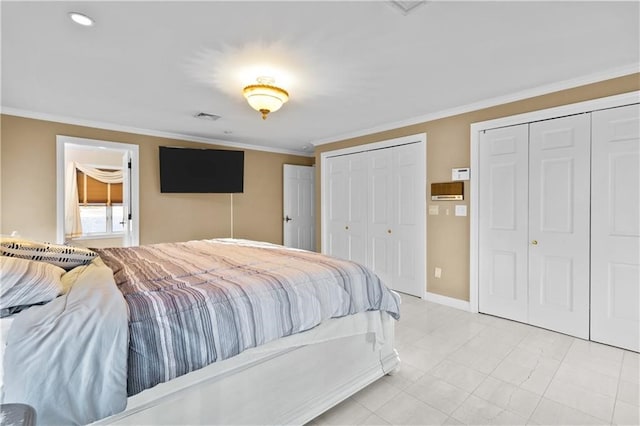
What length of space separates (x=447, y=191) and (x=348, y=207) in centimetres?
168

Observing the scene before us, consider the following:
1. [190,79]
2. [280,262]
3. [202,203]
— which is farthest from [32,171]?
[280,262]

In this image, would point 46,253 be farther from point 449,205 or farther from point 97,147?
point 449,205

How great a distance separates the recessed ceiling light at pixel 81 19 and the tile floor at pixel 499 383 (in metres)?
2.70

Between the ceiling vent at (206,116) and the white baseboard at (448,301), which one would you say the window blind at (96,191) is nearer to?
the ceiling vent at (206,116)

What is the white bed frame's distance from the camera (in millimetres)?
1336

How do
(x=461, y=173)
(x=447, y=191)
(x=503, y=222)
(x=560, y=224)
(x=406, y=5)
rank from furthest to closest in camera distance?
(x=447, y=191), (x=461, y=173), (x=503, y=222), (x=560, y=224), (x=406, y=5)

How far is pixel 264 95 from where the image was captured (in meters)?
2.64

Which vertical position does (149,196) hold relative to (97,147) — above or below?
below

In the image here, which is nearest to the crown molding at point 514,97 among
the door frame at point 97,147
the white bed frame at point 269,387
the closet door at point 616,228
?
the closet door at point 616,228

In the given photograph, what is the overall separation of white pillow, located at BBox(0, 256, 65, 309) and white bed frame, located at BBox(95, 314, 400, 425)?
551 millimetres

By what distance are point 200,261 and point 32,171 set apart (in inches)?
120

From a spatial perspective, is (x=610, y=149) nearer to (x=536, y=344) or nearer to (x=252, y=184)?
(x=536, y=344)

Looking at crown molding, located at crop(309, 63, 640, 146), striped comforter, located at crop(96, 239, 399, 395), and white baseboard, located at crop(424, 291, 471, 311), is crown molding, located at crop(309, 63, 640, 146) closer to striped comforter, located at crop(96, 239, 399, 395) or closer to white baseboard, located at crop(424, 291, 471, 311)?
white baseboard, located at crop(424, 291, 471, 311)

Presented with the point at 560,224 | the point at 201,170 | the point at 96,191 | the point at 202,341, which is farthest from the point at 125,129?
the point at 560,224
